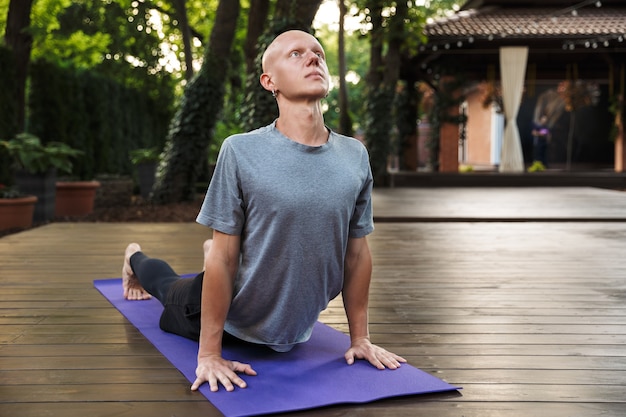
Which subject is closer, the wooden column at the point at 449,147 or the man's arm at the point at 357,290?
the man's arm at the point at 357,290

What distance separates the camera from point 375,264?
18.6ft

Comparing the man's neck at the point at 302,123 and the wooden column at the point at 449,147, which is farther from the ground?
the man's neck at the point at 302,123

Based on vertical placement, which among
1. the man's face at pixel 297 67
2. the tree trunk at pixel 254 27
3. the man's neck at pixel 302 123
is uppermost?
the tree trunk at pixel 254 27

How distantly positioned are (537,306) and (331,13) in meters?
21.8

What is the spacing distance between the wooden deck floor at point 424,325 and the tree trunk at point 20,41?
406cm

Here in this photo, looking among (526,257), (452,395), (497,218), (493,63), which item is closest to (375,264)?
(526,257)

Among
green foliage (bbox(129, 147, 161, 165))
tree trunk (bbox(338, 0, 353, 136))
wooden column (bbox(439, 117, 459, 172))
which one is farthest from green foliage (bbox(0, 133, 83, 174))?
wooden column (bbox(439, 117, 459, 172))

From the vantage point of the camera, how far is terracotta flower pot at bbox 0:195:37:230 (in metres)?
8.65

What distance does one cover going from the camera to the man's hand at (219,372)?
2.57m

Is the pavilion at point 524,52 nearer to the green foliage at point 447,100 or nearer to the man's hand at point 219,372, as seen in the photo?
the green foliage at point 447,100

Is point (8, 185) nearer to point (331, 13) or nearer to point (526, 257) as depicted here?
point (526, 257)

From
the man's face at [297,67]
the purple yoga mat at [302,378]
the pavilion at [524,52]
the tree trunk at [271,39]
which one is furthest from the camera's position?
the pavilion at [524,52]

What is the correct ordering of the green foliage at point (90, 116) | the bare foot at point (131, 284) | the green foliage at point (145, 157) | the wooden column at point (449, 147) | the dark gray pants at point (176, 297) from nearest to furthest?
the dark gray pants at point (176, 297) < the bare foot at point (131, 284) < the green foliage at point (90, 116) < the green foliage at point (145, 157) < the wooden column at point (449, 147)

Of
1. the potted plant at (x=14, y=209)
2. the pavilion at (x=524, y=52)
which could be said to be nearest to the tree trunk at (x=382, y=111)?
the pavilion at (x=524, y=52)
